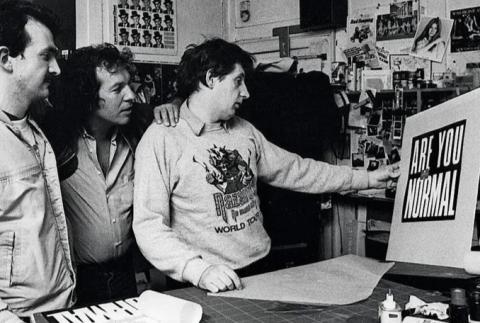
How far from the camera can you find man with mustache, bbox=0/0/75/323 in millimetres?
1613

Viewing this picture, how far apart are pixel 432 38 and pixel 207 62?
5.74ft

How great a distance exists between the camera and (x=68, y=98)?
2.24 meters

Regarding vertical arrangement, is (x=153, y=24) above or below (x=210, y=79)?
above

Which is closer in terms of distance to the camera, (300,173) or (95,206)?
(95,206)

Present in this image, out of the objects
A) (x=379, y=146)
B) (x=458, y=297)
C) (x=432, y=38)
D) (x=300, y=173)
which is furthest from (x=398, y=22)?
(x=458, y=297)

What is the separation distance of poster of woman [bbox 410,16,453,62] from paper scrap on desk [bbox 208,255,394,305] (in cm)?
189

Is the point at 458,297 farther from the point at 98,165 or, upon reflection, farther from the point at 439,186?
the point at 98,165

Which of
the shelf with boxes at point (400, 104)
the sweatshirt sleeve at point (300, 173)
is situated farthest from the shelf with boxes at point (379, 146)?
the sweatshirt sleeve at point (300, 173)

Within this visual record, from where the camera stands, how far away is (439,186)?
1431 mm

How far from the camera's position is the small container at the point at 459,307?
3.77ft

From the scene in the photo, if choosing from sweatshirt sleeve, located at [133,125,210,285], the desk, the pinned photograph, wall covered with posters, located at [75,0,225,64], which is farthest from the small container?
wall covered with posters, located at [75,0,225,64]

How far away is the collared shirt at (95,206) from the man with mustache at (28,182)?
329 millimetres

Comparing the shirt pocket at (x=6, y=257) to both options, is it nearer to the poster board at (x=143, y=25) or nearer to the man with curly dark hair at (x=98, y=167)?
the man with curly dark hair at (x=98, y=167)

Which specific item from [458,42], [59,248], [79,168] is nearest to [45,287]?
[59,248]
